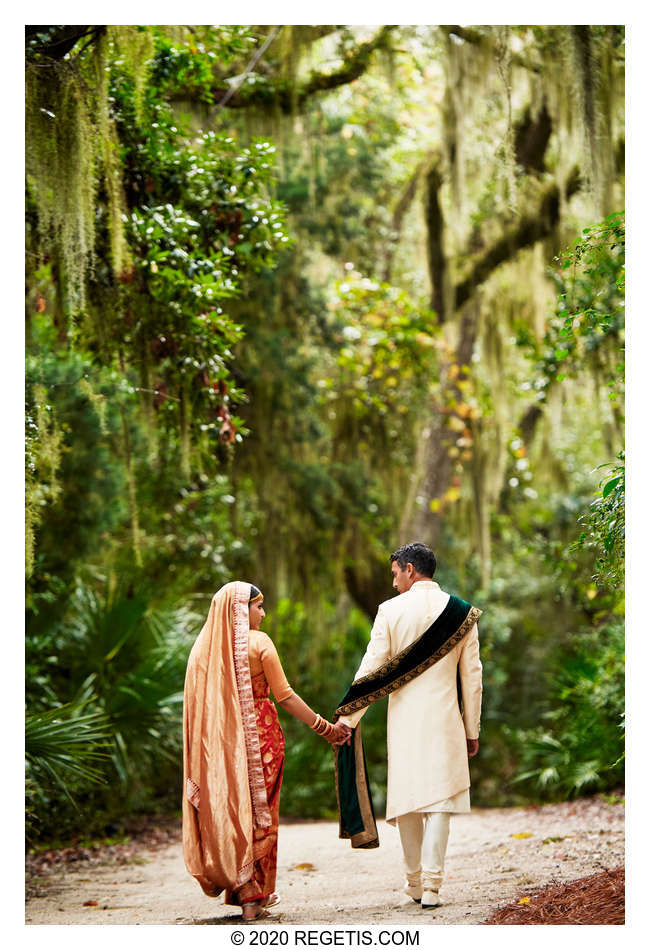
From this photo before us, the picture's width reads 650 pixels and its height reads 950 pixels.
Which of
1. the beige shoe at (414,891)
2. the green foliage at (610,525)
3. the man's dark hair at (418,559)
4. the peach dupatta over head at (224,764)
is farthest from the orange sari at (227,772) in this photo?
the green foliage at (610,525)

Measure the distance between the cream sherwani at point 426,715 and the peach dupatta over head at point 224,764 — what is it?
0.52m

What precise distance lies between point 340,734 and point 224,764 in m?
0.56

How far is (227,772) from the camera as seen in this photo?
3998 mm

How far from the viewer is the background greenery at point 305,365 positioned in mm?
5656

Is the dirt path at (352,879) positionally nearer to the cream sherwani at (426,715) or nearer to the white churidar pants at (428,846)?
the white churidar pants at (428,846)

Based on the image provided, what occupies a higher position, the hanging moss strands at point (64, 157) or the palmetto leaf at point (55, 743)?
the hanging moss strands at point (64, 157)

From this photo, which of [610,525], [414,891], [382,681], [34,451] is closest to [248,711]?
[382,681]

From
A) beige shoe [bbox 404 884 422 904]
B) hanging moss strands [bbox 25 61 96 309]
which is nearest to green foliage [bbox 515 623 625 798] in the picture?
beige shoe [bbox 404 884 422 904]

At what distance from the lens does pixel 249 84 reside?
7.99 metres

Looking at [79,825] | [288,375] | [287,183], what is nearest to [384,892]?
[79,825]

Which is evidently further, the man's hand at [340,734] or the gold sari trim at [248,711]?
the man's hand at [340,734]

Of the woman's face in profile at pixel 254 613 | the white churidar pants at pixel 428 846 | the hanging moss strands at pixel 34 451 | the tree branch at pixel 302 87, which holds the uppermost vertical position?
the tree branch at pixel 302 87

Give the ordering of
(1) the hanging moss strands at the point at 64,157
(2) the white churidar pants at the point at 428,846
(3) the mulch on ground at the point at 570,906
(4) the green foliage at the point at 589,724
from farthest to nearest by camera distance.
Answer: (4) the green foliage at the point at 589,724
(1) the hanging moss strands at the point at 64,157
(2) the white churidar pants at the point at 428,846
(3) the mulch on ground at the point at 570,906
